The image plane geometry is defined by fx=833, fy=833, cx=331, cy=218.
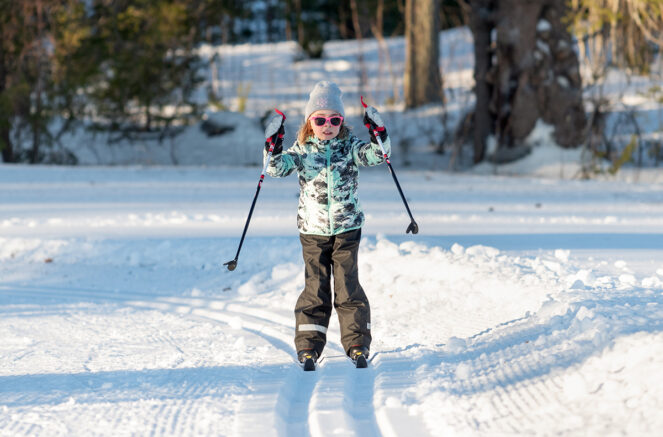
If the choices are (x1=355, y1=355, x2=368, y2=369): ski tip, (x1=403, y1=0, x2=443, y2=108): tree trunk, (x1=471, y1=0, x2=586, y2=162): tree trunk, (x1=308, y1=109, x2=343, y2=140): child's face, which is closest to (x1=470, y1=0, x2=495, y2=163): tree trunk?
(x1=471, y1=0, x2=586, y2=162): tree trunk

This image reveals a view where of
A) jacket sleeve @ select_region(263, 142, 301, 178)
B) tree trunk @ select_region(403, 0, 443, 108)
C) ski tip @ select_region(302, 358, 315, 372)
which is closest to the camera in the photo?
ski tip @ select_region(302, 358, 315, 372)

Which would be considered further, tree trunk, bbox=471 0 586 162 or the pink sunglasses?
tree trunk, bbox=471 0 586 162

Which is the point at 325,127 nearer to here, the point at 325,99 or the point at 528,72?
the point at 325,99

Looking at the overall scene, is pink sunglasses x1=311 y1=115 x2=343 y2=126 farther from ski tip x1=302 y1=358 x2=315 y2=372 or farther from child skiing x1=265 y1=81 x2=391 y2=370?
ski tip x1=302 y1=358 x2=315 y2=372

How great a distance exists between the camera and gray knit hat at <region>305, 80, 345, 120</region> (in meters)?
4.36

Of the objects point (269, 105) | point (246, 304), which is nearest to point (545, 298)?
point (246, 304)

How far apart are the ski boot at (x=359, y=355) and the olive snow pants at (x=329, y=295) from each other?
3 cm

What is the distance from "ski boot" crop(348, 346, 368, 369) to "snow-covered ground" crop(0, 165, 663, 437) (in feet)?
0.19

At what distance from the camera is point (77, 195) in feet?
35.0

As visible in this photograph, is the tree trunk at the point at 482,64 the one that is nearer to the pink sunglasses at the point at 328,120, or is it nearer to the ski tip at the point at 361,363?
the pink sunglasses at the point at 328,120

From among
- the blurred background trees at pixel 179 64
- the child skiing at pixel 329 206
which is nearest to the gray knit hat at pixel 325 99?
the child skiing at pixel 329 206

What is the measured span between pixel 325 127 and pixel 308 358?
3.96 feet

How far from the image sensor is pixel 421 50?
18609mm

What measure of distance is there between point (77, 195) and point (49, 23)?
15.3 feet
